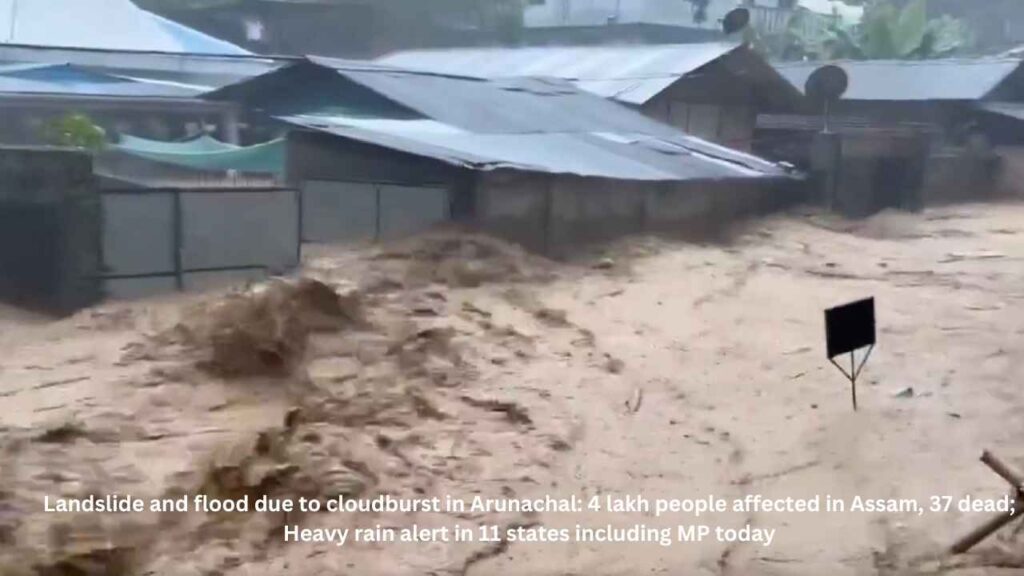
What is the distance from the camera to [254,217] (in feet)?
31.2

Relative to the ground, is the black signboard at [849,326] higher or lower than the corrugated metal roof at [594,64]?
lower

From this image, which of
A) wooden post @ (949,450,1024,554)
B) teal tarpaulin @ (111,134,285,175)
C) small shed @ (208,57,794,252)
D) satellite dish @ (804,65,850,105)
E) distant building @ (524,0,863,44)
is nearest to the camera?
wooden post @ (949,450,1024,554)

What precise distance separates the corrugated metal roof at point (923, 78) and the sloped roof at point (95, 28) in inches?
382

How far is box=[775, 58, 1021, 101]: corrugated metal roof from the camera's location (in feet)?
64.6

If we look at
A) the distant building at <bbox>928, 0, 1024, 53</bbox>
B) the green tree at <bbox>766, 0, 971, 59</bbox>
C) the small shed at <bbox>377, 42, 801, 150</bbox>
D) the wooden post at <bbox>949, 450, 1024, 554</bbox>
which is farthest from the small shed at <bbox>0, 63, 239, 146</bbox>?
the distant building at <bbox>928, 0, 1024, 53</bbox>

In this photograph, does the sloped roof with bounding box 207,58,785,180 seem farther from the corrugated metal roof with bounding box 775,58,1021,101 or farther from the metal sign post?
the corrugated metal roof with bounding box 775,58,1021,101

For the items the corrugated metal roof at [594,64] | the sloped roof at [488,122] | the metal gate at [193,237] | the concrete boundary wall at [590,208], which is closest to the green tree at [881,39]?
the corrugated metal roof at [594,64]

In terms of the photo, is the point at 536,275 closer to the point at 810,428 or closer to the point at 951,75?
the point at 810,428

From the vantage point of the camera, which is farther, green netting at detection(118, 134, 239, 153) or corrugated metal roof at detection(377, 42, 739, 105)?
corrugated metal roof at detection(377, 42, 739, 105)

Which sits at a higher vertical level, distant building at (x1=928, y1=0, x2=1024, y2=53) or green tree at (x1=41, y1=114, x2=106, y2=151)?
distant building at (x1=928, y1=0, x2=1024, y2=53)

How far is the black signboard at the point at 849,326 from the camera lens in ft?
19.4

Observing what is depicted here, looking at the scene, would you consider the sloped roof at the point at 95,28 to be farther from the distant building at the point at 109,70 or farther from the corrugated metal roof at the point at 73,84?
the corrugated metal roof at the point at 73,84

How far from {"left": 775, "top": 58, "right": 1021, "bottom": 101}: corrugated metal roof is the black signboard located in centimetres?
1481

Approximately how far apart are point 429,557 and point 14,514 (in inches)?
61.2
